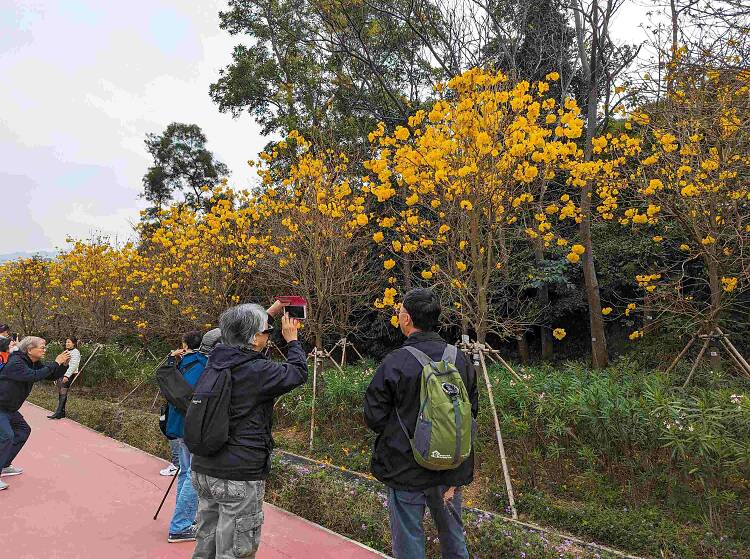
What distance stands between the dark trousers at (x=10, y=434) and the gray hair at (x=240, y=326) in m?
4.11

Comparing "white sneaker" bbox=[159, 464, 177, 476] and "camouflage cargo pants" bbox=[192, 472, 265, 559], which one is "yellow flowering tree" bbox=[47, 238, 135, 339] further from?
"camouflage cargo pants" bbox=[192, 472, 265, 559]

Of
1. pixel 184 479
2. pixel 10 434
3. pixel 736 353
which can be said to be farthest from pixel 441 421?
pixel 10 434

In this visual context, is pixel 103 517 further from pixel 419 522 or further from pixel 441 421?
pixel 441 421

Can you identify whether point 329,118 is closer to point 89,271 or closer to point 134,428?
point 89,271

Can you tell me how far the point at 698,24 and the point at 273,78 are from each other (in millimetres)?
15366

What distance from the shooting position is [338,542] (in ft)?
12.5

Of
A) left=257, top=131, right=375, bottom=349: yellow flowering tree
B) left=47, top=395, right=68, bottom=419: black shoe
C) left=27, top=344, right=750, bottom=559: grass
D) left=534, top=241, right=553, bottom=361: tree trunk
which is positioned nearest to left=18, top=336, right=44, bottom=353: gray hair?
left=27, top=344, right=750, bottom=559: grass

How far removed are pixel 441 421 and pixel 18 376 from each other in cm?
476

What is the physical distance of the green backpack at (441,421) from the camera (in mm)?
2336

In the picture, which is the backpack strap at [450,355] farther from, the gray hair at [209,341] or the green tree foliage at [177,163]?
the green tree foliage at [177,163]

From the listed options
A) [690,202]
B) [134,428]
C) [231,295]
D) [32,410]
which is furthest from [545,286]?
[32,410]

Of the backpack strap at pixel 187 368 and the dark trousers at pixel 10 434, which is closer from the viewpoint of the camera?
the backpack strap at pixel 187 368

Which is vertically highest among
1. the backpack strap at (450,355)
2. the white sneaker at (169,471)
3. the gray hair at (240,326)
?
the gray hair at (240,326)

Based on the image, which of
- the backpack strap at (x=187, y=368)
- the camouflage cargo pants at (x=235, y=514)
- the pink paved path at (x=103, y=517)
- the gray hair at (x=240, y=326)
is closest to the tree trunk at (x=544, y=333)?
the pink paved path at (x=103, y=517)
